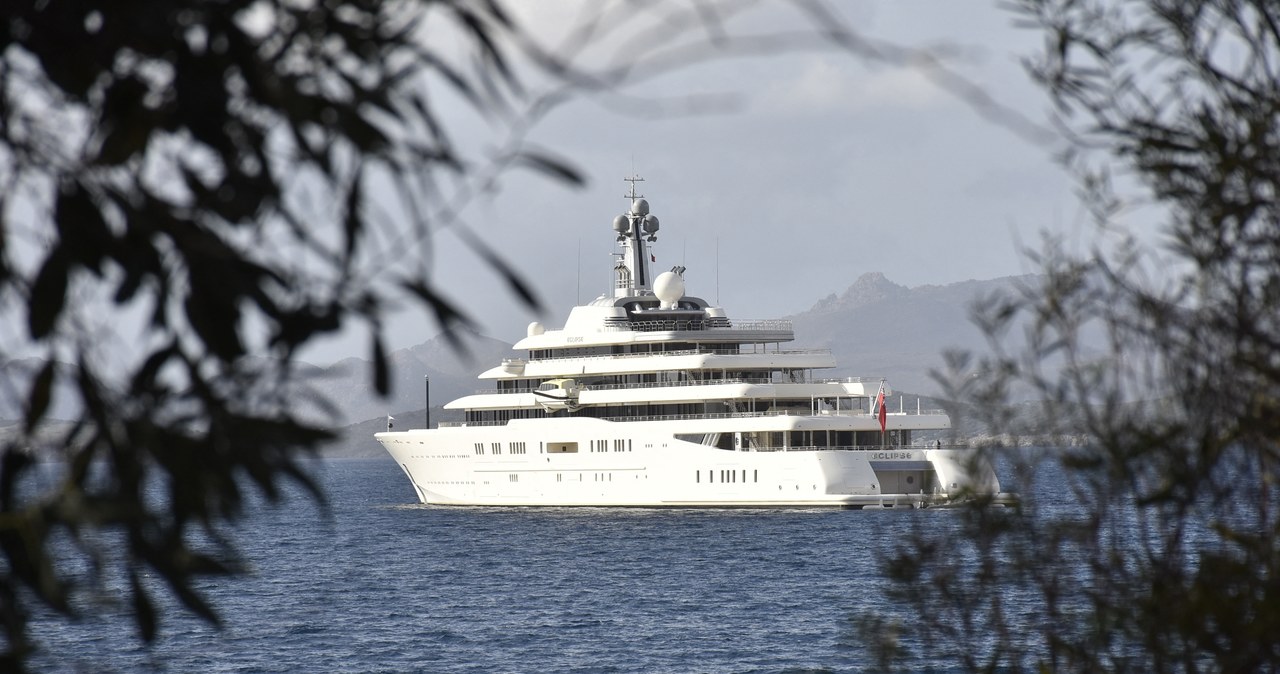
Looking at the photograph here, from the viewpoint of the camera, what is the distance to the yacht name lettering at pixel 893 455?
39353 mm

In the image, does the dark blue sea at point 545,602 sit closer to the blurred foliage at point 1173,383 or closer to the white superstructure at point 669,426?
the white superstructure at point 669,426

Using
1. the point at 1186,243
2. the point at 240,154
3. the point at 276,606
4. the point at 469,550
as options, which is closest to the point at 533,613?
the point at 276,606

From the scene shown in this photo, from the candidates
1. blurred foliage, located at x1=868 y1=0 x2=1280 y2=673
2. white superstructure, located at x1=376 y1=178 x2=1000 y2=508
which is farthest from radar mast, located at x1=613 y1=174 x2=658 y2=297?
blurred foliage, located at x1=868 y1=0 x2=1280 y2=673

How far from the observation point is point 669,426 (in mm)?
42250

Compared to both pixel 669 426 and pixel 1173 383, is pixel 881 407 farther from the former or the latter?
pixel 1173 383

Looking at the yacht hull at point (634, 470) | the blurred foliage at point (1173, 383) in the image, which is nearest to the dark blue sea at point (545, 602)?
the yacht hull at point (634, 470)

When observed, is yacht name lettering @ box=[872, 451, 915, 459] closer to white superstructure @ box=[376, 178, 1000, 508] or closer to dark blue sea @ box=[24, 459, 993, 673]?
white superstructure @ box=[376, 178, 1000, 508]

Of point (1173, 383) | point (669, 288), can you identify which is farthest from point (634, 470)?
point (1173, 383)

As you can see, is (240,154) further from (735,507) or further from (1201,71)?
(735,507)

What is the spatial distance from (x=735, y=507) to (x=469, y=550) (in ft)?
33.1

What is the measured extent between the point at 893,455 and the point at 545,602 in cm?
1648

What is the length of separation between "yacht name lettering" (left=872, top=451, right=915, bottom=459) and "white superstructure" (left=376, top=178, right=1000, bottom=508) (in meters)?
0.04

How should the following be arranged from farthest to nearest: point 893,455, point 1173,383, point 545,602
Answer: point 893,455
point 545,602
point 1173,383

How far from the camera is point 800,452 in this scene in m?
39.6
